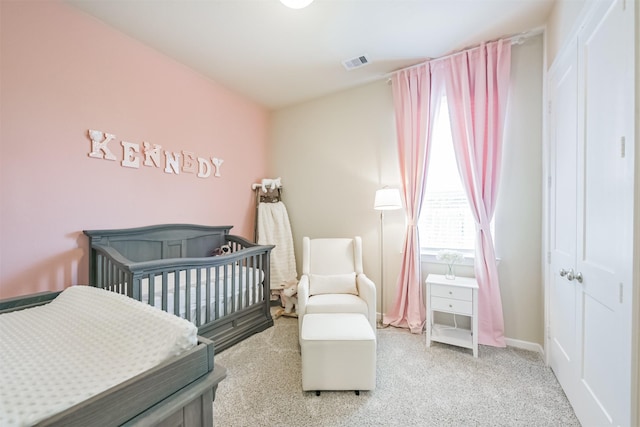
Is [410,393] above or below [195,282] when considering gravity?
below

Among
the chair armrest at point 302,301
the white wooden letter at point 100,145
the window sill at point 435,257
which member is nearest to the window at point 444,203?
the window sill at point 435,257

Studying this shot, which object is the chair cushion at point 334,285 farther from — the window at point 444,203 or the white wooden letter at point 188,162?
the white wooden letter at point 188,162

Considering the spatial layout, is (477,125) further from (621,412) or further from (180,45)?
(180,45)

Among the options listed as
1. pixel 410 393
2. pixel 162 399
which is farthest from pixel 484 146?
pixel 162 399

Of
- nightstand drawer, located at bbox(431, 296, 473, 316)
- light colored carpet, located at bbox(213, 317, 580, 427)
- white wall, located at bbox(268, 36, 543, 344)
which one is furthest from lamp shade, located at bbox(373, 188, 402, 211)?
light colored carpet, located at bbox(213, 317, 580, 427)

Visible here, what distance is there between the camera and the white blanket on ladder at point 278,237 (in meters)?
3.28

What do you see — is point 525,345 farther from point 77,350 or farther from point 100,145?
point 100,145

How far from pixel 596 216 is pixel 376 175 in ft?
6.00

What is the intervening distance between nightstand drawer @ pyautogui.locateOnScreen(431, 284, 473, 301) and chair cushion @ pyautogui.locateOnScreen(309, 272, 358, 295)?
0.71m

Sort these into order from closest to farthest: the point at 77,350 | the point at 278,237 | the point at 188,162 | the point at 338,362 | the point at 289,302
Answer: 1. the point at 77,350
2. the point at 338,362
3. the point at 188,162
4. the point at 289,302
5. the point at 278,237

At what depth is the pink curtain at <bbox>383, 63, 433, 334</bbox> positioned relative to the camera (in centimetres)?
253

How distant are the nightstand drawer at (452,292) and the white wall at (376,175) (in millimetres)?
358

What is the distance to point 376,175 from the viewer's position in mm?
2898

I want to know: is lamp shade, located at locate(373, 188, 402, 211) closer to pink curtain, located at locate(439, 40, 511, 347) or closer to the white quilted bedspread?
pink curtain, located at locate(439, 40, 511, 347)
